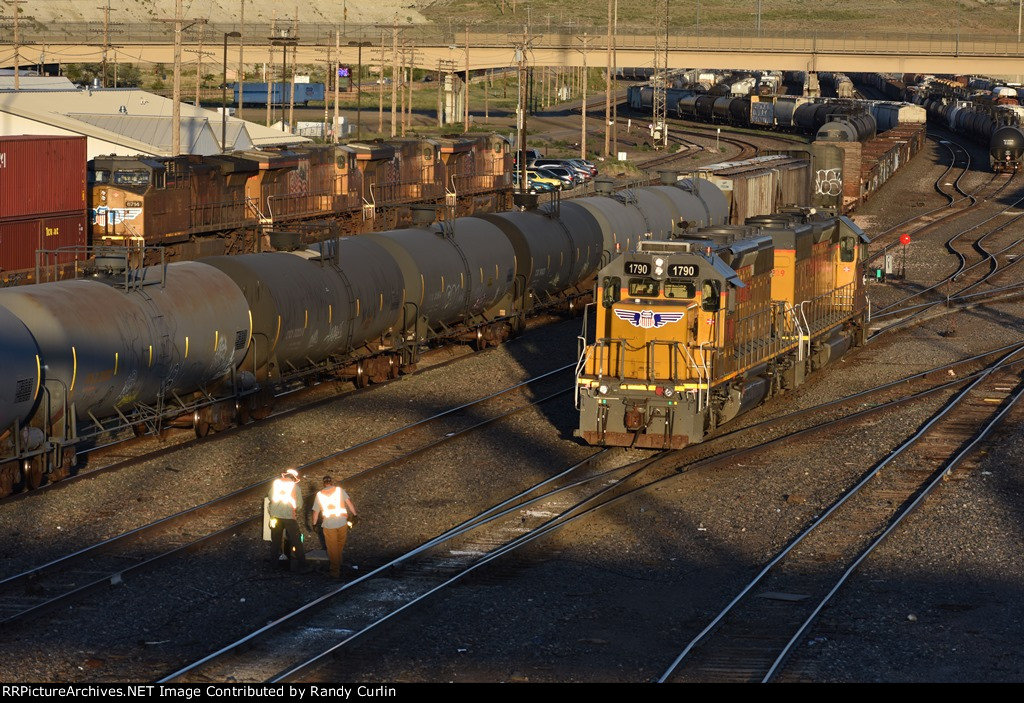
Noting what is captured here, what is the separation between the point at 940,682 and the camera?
14.0 metres

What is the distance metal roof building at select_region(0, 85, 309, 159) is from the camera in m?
56.2

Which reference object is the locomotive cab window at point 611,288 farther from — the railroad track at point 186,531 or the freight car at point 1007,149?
the freight car at point 1007,149

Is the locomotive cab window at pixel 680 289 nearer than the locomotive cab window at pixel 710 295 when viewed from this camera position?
No

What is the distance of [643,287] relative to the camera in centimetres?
2427

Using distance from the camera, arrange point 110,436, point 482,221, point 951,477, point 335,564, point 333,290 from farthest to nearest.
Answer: point 482,221 → point 333,290 → point 110,436 → point 951,477 → point 335,564

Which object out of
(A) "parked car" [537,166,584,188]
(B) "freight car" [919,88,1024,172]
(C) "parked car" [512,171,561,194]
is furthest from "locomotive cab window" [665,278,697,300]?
(B) "freight car" [919,88,1024,172]

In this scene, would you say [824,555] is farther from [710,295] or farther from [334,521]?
[334,521]

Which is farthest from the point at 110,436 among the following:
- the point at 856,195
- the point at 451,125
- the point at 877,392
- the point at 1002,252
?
the point at 451,125

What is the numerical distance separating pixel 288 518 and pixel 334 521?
0.59 meters

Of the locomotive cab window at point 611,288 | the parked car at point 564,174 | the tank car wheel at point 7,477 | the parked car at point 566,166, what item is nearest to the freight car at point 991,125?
the parked car at point 566,166

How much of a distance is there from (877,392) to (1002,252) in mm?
26154

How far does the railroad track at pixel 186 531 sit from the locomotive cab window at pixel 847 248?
940 cm

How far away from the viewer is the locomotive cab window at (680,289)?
78.3ft

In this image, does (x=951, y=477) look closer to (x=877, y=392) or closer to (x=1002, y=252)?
(x=877, y=392)
